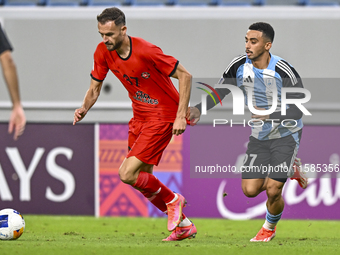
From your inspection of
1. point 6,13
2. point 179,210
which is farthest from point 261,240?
point 6,13

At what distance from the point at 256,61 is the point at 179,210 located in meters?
1.64

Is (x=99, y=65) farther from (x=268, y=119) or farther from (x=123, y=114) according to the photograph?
(x=123, y=114)

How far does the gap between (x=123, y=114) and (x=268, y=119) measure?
3838mm

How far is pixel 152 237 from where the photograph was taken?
19.2 feet

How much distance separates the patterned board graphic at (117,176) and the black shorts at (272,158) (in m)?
3.02

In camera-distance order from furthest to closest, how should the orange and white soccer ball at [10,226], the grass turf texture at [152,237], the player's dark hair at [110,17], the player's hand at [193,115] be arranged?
1. the player's hand at [193,115]
2. the orange and white soccer ball at [10,226]
3. the player's dark hair at [110,17]
4. the grass turf texture at [152,237]

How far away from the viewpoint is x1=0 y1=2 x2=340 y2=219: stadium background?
8.35 meters

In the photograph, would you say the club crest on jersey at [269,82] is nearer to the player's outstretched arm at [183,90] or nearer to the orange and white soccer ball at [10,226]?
the player's outstretched arm at [183,90]

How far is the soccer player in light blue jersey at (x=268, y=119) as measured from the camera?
519cm

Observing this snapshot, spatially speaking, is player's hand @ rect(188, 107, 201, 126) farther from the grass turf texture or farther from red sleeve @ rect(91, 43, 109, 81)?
the grass turf texture

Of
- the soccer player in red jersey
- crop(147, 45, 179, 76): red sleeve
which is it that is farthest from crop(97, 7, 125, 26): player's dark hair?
crop(147, 45, 179, 76): red sleeve

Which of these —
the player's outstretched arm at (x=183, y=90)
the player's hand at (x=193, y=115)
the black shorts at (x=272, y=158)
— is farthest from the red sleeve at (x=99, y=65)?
the black shorts at (x=272, y=158)

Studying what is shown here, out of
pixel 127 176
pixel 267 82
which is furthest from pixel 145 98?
pixel 267 82

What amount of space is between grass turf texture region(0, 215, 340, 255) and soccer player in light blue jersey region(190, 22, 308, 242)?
0.55m
